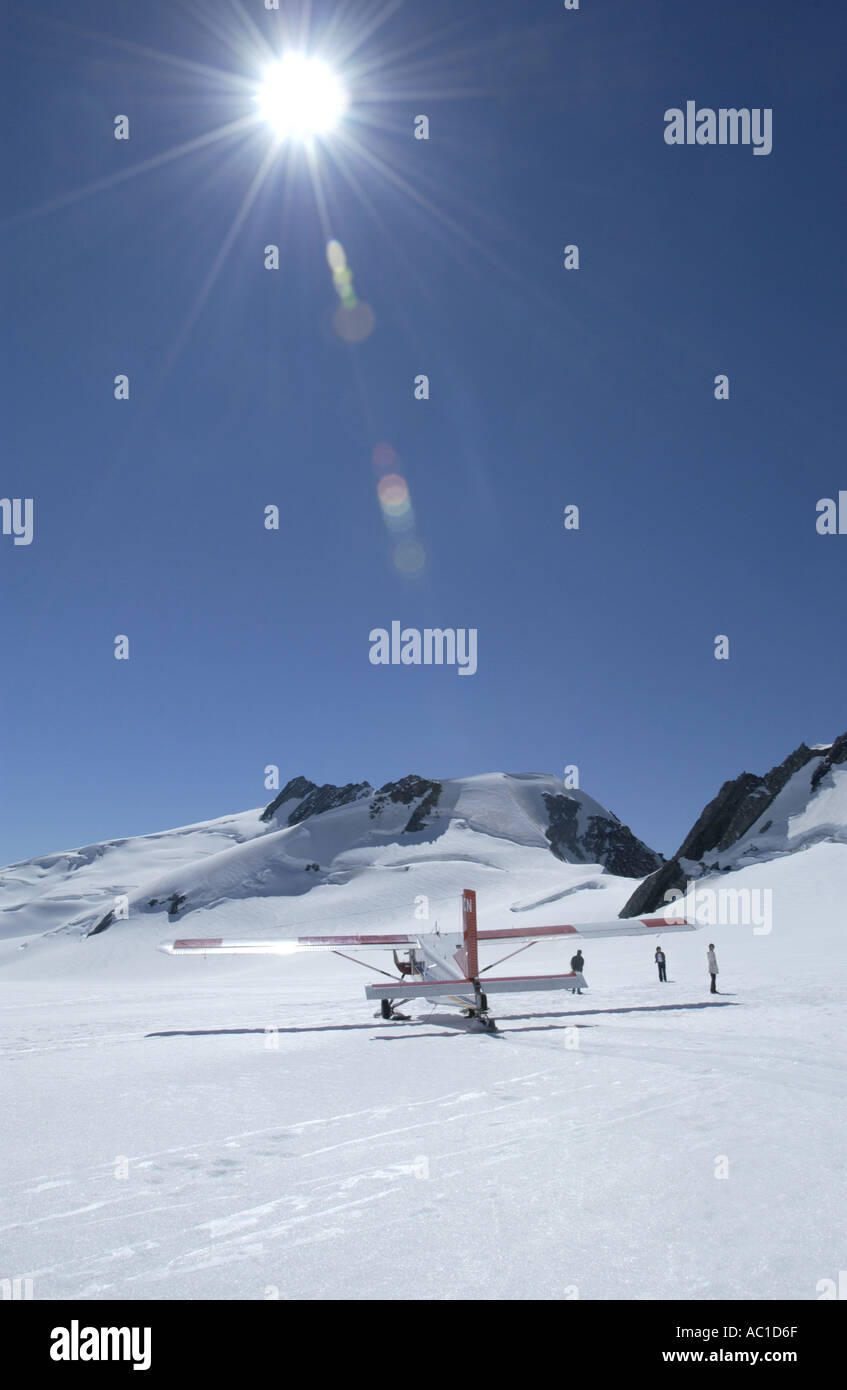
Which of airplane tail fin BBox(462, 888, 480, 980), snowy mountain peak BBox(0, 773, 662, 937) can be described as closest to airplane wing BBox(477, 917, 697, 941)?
airplane tail fin BBox(462, 888, 480, 980)

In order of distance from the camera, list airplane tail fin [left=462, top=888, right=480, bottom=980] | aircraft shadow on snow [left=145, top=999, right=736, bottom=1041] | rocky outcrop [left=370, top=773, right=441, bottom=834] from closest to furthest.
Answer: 1. aircraft shadow on snow [left=145, top=999, right=736, bottom=1041]
2. airplane tail fin [left=462, top=888, right=480, bottom=980]
3. rocky outcrop [left=370, top=773, right=441, bottom=834]

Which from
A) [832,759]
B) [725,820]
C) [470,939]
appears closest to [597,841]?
[725,820]

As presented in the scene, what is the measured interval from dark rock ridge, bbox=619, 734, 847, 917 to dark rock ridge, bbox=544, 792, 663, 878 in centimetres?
4456

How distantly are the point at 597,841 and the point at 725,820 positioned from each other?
55754 mm

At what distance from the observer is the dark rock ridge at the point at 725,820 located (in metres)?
56.6

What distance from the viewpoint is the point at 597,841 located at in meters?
124

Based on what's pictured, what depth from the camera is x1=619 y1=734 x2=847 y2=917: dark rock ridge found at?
5656cm

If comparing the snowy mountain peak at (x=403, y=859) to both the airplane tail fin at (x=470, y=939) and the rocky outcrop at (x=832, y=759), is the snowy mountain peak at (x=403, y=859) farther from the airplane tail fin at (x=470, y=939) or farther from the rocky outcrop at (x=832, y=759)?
the airplane tail fin at (x=470, y=939)

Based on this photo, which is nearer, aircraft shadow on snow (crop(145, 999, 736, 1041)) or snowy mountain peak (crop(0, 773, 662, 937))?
aircraft shadow on snow (crop(145, 999, 736, 1041))

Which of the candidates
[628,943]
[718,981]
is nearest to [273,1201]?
[718,981]

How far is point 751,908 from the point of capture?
38.9 m

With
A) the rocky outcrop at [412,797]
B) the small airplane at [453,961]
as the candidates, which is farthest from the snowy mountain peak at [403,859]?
the small airplane at [453,961]

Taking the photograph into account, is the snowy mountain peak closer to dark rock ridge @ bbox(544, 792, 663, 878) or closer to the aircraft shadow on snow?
dark rock ridge @ bbox(544, 792, 663, 878)

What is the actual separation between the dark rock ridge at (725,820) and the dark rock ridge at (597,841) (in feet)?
146
